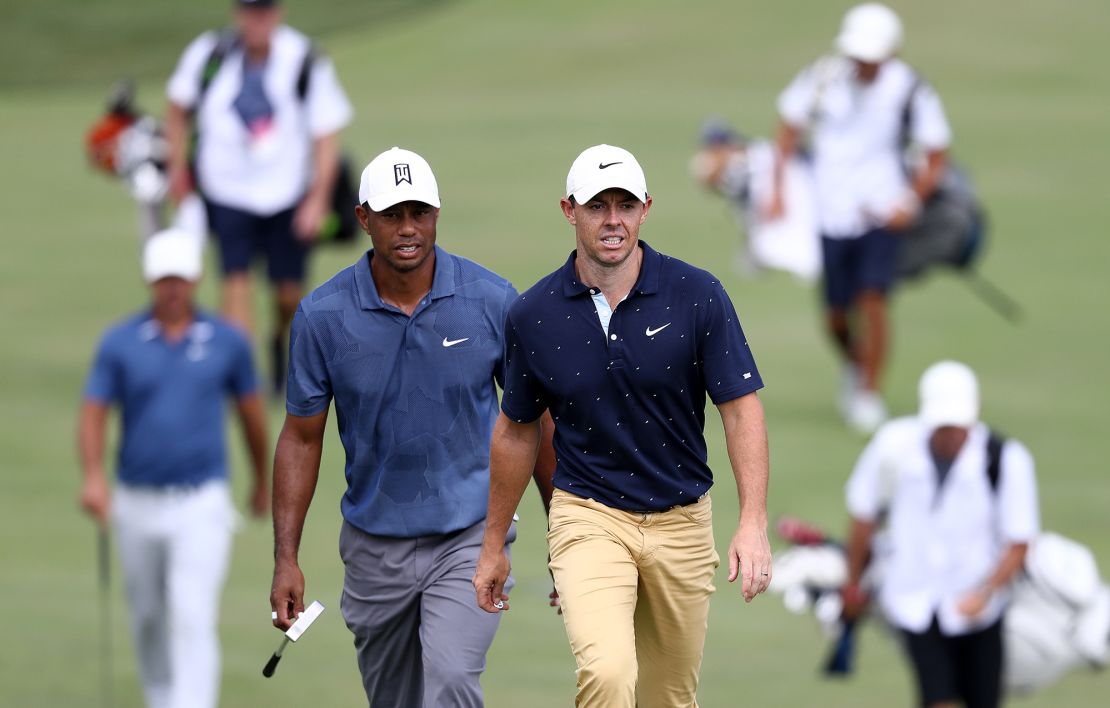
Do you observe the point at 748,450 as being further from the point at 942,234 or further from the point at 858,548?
the point at 942,234

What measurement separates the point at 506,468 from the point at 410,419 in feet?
1.46

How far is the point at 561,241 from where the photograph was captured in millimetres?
20500

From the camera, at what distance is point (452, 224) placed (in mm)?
21312

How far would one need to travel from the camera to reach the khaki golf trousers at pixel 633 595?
706 cm

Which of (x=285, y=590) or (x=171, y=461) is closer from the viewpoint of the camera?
(x=285, y=590)

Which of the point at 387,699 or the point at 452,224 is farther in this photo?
the point at 452,224

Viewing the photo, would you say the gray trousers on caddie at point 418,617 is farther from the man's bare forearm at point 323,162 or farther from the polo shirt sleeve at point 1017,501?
the man's bare forearm at point 323,162

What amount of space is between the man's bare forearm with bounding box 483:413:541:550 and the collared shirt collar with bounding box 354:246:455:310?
510 millimetres

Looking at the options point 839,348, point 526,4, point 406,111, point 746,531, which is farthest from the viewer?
point 526,4

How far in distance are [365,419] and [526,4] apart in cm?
2465

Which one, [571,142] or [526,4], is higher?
[526,4]

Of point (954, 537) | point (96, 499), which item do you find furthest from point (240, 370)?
point (954, 537)

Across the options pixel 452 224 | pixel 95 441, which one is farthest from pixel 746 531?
pixel 452 224

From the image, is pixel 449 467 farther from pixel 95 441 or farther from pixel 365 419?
pixel 95 441
